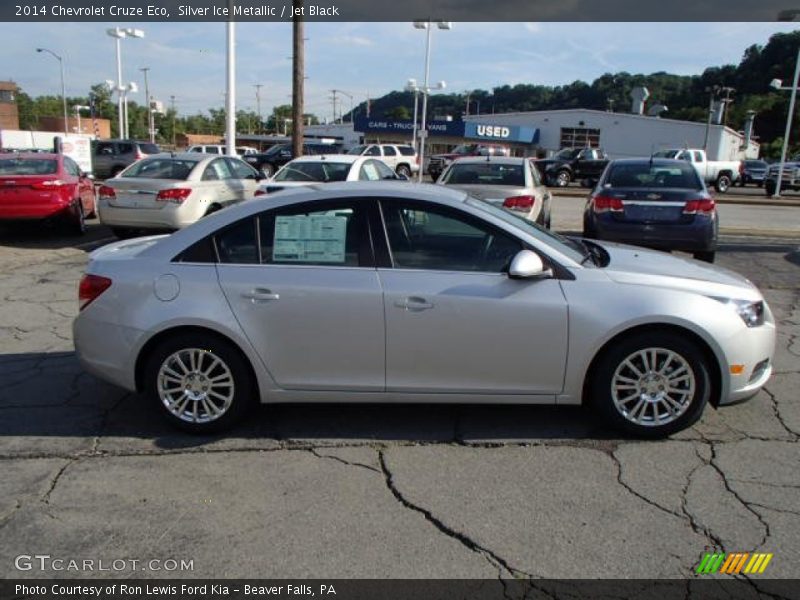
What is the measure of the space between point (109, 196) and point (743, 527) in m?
10.6

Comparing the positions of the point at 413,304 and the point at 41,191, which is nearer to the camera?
the point at 413,304

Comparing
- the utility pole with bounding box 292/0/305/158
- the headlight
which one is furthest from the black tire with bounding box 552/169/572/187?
the headlight

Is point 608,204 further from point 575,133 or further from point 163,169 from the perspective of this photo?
point 575,133

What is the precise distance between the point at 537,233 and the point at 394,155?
2938 cm

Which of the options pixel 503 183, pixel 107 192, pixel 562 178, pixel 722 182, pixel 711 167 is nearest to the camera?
pixel 503 183

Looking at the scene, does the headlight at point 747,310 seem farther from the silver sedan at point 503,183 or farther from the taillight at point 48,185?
the taillight at point 48,185

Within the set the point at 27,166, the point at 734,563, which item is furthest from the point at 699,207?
the point at 27,166

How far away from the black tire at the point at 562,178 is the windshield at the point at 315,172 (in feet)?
75.5

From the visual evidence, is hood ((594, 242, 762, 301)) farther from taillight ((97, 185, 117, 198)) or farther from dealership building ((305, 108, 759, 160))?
dealership building ((305, 108, 759, 160))

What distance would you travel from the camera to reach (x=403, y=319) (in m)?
3.98

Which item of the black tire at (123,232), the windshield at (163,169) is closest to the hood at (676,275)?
the windshield at (163,169)

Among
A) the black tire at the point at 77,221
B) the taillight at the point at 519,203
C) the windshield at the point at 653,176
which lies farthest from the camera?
the black tire at the point at 77,221

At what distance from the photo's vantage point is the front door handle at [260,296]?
403 centimetres

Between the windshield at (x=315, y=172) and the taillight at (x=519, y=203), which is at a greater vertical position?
the windshield at (x=315, y=172)
